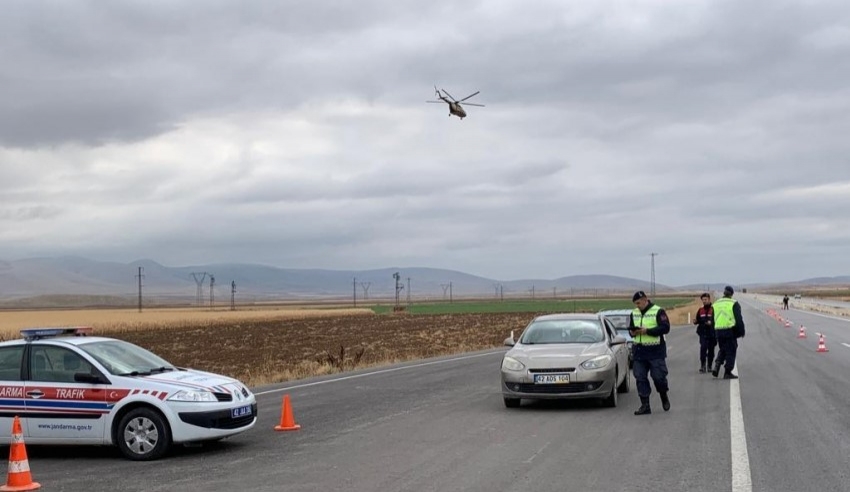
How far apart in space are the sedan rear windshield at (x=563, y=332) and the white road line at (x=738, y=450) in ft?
7.67

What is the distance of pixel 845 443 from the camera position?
33.7ft

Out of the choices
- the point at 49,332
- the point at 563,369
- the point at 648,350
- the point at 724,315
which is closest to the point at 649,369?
the point at 648,350

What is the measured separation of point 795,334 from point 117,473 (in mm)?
32758

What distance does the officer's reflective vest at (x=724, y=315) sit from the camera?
17.7 m

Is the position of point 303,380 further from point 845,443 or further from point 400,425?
point 845,443

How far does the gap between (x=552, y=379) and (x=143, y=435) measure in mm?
5891

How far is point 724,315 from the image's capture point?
58.4ft

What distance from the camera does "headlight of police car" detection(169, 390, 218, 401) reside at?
10.4m

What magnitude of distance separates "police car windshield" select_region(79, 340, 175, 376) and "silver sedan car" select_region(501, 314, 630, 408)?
5.06 metres

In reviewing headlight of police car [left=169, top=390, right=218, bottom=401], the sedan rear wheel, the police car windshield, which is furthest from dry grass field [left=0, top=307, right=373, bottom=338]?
headlight of police car [left=169, top=390, right=218, bottom=401]

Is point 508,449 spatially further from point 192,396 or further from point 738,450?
point 192,396

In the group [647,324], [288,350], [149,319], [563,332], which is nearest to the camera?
[647,324]

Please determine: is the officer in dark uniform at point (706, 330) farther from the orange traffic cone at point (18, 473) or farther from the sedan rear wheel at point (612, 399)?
the orange traffic cone at point (18, 473)

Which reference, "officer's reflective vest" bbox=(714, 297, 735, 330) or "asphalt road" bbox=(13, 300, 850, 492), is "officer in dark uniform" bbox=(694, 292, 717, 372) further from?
"asphalt road" bbox=(13, 300, 850, 492)
